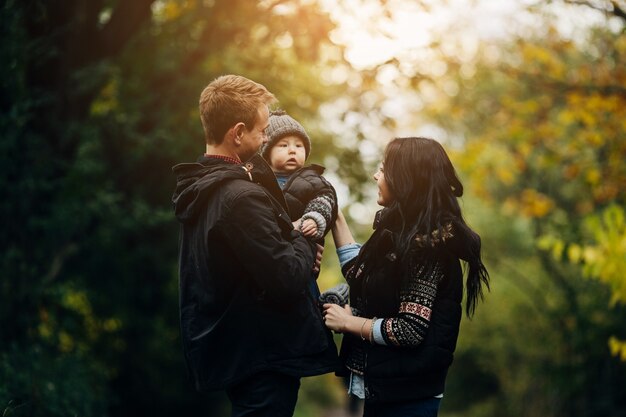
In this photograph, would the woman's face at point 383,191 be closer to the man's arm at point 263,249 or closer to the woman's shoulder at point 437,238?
the woman's shoulder at point 437,238

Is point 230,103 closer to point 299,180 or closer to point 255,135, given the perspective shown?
point 255,135

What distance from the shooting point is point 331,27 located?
28.3ft

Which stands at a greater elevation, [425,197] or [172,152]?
[425,197]

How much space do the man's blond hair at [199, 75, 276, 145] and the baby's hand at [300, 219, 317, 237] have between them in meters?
0.47

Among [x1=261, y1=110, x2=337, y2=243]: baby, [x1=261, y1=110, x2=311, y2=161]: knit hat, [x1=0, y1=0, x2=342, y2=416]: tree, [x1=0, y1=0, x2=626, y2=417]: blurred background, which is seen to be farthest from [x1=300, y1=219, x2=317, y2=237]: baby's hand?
[x1=0, y1=0, x2=342, y2=416]: tree

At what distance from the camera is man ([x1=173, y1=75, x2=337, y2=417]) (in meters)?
2.80

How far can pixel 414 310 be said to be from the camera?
2.94m

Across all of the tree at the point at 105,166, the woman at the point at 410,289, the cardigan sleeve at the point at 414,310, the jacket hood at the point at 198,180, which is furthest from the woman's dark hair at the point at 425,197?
the tree at the point at 105,166

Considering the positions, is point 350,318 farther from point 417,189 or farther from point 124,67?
point 124,67

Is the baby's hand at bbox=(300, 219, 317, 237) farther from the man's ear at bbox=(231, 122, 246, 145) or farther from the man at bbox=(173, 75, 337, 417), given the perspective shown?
the man's ear at bbox=(231, 122, 246, 145)

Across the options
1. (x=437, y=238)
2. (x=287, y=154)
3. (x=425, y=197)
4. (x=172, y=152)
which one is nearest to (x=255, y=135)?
(x=287, y=154)

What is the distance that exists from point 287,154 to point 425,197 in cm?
71

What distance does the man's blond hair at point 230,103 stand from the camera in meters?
2.95

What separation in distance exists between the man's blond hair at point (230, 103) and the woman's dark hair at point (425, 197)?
0.62 m
